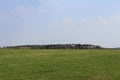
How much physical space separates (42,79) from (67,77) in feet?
6.14

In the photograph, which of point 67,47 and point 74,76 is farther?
point 67,47

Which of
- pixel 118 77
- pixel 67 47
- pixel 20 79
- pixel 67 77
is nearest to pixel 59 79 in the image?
pixel 67 77

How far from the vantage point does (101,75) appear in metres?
24.6

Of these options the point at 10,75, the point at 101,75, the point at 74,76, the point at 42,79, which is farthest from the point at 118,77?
the point at 10,75

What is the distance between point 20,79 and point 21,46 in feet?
175

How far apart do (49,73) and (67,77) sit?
245 centimetres

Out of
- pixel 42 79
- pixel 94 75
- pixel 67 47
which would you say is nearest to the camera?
pixel 42 79

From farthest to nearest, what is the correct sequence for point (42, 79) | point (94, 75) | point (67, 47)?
point (67, 47), point (94, 75), point (42, 79)

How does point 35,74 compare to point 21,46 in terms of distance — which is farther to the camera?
point 21,46

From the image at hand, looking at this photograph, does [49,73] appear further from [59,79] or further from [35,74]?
[59,79]

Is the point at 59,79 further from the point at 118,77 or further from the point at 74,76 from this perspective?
the point at 118,77

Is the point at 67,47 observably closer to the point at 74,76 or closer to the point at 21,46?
the point at 21,46

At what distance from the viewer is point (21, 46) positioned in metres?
76.2

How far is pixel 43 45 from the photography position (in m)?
78.4
